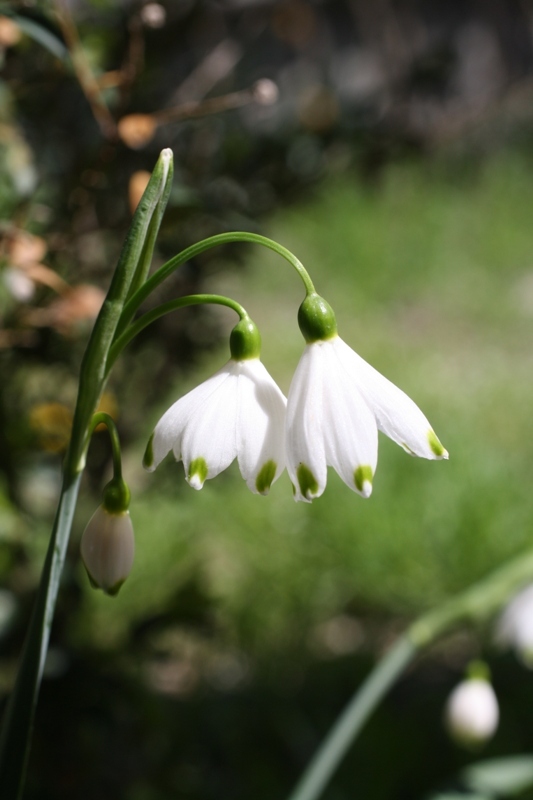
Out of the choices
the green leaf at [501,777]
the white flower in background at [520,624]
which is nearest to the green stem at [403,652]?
the white flower in background at [520,624]

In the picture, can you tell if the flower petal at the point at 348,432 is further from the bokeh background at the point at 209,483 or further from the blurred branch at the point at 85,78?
the blurred branch at the point at 85,78

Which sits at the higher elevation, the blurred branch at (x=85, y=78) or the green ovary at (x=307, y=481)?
the blurred branch at (x=85, y=78)

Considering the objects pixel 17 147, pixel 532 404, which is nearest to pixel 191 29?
pixel 17 147

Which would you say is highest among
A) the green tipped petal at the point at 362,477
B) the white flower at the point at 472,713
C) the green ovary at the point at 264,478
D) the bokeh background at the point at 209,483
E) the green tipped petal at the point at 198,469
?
the bokeh background at the point at 209,483

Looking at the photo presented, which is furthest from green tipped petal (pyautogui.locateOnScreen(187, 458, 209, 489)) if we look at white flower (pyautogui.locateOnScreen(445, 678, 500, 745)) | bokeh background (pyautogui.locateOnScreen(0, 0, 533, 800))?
white flower (pyautogui.locateOnScreen(445, 678, 500, 745))

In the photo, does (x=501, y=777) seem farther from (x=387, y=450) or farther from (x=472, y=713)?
(x=387, y=450)

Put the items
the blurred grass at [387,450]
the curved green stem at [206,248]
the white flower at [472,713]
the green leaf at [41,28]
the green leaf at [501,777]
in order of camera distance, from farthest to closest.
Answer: the blurred grass at [387,450] < the green leaf at [501,777] < the white flower at [472,713] < the green leaf at [41,28] < the curved green stem at [206,248]

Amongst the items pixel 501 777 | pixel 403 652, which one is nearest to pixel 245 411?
pixel 403 652
